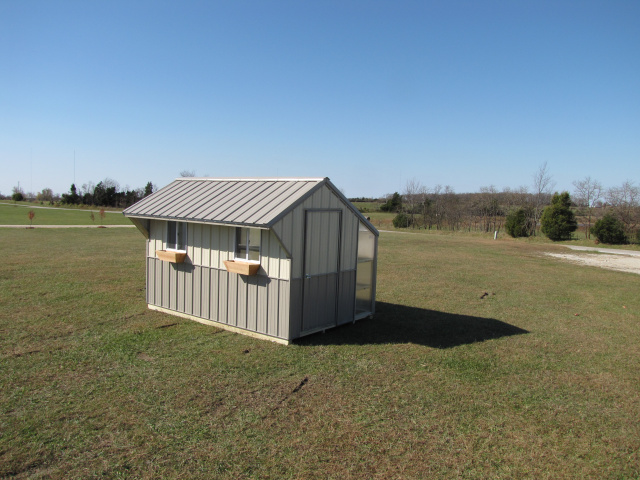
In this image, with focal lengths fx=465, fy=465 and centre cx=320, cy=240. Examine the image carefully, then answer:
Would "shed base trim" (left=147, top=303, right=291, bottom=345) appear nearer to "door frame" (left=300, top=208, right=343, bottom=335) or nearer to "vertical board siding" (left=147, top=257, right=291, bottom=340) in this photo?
"vertical board siding" (left=147, top=257, right=291, bottom=340)

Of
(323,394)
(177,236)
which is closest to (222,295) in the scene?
(177,236)

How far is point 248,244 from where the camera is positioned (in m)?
8.48

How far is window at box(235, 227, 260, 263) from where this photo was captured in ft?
27.6

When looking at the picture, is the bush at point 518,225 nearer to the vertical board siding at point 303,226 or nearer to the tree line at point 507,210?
the tree line at point 507,210

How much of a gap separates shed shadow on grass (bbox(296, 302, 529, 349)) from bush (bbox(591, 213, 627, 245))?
79.7 ft

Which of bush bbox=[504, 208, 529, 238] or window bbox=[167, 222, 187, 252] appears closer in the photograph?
window bbox=[167, 222, 187, 252]

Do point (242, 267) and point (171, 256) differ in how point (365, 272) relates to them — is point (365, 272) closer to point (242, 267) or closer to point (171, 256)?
point (242, 267)

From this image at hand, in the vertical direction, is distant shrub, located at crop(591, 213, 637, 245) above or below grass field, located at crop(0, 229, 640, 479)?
above

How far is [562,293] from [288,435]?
12010 mm

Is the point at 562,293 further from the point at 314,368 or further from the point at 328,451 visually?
the point at 328,451

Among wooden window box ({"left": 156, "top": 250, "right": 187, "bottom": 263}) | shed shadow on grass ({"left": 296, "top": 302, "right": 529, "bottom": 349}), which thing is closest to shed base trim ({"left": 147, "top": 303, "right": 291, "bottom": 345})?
shed shadow on grass ({"left": 296, "top": 302, "right": 529, "bottom": 349})

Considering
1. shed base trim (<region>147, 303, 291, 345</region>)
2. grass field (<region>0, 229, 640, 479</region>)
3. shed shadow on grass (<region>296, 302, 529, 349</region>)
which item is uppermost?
shed base trim (<region>147, 303, 291, 345</region>)

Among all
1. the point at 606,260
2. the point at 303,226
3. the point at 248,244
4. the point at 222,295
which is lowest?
the point at 606,260

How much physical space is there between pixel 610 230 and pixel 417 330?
26477 millimetres
